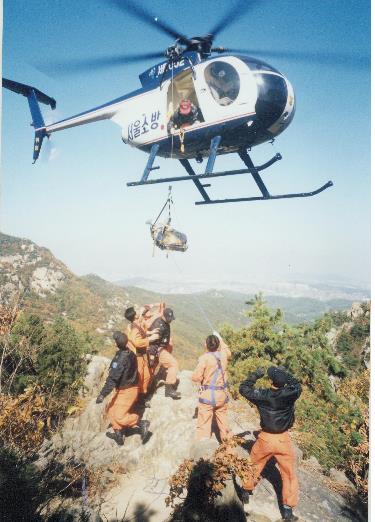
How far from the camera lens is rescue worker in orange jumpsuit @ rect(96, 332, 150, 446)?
4.34 meters

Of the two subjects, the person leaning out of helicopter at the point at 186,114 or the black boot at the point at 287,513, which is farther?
the person leaning out of helicopter at the point at 186,114

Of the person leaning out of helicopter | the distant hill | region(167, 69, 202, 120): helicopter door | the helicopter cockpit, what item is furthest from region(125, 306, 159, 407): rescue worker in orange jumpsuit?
the distant hill

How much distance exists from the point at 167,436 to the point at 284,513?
7.29 feet

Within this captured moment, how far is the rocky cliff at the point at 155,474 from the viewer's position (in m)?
3.29

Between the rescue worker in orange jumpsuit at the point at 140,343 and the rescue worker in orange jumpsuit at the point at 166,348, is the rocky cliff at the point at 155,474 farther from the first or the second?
the rescue worker in orange jumpsuit at the point at 140,343

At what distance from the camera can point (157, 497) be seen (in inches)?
152

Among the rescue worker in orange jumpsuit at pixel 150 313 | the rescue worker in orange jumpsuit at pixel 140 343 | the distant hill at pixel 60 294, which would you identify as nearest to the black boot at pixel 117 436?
the rescue worker in orange jumpsuit at pixel 140 343

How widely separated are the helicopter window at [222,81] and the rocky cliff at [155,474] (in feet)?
17.1

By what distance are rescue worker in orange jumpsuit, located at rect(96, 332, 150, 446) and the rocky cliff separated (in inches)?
11.8

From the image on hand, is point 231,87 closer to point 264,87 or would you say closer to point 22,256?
point 264,87

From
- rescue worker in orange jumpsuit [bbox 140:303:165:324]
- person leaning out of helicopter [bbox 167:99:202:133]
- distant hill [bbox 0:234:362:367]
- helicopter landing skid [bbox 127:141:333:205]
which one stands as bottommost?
distant hill [bbox 0:234:362:367]

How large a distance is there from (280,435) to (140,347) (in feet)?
7.94

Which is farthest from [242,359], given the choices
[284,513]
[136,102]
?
[136,102]

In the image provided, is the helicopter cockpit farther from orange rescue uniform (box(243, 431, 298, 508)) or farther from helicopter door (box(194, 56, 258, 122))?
orange rescue uniform (box(243, 431, 298, 508))
